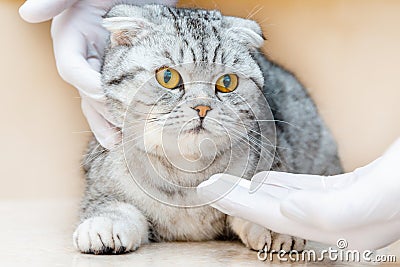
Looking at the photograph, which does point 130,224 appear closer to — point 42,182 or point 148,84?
point 148,84

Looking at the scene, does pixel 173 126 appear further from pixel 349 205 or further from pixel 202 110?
pixel 349 205

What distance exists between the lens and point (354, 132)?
201 cm

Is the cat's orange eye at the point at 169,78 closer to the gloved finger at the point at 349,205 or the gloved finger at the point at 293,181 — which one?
the gloved finger at the point at 293,181

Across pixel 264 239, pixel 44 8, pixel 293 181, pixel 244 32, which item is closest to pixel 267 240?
pixel 264 239

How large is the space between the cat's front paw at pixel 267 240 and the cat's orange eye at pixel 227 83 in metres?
0.27

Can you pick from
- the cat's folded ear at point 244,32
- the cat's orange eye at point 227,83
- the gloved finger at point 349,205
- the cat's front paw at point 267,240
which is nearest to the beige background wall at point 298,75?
the cat's folded ear at point 244,32

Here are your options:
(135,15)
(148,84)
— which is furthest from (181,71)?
(135,15)

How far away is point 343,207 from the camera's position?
102cm

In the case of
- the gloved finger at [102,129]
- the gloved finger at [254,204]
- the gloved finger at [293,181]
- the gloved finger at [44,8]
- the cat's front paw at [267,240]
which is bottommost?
the cat's front paw at [267,240]

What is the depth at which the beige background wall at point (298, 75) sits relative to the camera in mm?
1951

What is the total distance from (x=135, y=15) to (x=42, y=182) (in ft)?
2.48

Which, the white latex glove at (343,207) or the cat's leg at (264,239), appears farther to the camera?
the cat's leg at (264,239)

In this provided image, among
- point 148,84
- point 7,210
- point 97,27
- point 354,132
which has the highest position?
point 97,27

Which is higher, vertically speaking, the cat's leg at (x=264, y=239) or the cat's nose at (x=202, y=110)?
the cat's nose at (x=202, y=110)
